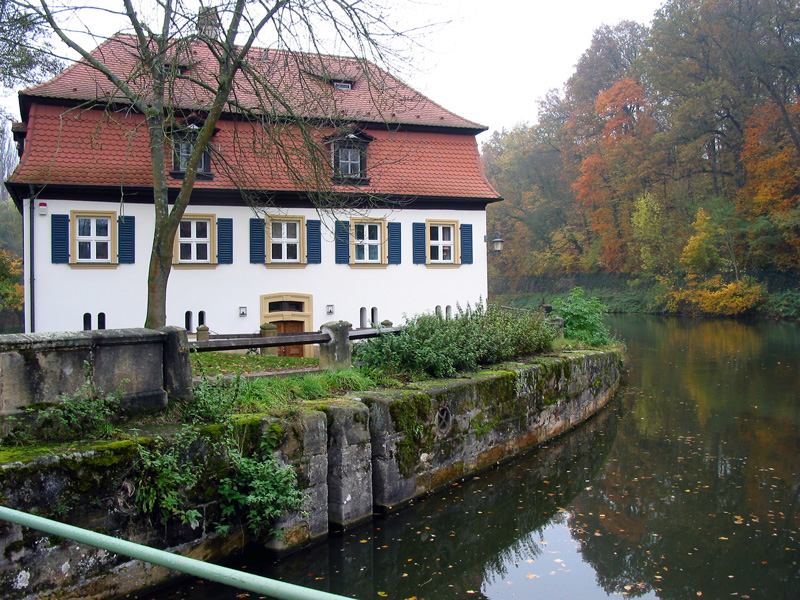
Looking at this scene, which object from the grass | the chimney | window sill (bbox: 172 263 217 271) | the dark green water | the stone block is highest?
the chimney

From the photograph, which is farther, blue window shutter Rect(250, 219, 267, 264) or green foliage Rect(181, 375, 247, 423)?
blue window shutter Rect(250, 219, 267, 264)

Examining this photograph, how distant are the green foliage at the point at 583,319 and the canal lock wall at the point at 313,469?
6421 millimetres

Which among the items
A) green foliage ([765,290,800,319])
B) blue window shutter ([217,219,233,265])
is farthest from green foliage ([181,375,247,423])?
green foliage ([765,290,800,319])

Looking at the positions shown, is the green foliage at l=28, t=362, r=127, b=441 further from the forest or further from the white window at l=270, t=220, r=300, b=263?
the forest

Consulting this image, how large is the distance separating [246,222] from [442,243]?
5943mm

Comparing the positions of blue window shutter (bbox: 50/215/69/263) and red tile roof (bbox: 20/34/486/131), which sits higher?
red tile roof (bbox: 20/34/486/131)

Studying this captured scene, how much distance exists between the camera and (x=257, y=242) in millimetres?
18688

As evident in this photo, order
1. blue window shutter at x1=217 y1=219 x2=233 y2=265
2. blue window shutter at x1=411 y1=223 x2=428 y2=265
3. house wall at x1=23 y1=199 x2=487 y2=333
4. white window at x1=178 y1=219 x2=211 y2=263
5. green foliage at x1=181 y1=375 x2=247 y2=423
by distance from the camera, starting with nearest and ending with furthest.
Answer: green foliage at x1=181 y1=375 x2=247 y2=423 < house wall at x1=23 y1=199 x2=487 y2=333 < white window at x1=178 y1=219 x2=211 y2=263 < blue window shutter at x1=217 y1=219 x2=233 y2=265 < blue window shutter at x1=411 y1=223 x2=428 y2=265

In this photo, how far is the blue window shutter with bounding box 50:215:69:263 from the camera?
1673 centimetres

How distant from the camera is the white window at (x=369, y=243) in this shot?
780 inches

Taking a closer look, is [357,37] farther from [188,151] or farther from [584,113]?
[584,113]

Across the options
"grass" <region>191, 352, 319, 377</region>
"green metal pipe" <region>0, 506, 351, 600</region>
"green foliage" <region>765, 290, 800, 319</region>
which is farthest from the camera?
"green foliage" <region>765, 290, 800, 319</region>

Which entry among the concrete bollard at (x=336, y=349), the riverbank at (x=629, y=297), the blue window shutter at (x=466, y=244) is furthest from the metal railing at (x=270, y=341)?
the riverbank at (x=629, y=297)

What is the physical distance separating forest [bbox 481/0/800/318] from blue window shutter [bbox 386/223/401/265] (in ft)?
61.9
